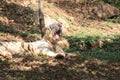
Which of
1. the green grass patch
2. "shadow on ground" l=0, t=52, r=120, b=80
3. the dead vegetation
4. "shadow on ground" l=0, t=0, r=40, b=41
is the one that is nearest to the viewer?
"shadow on ground" l=0, t=52, r=120, b=80

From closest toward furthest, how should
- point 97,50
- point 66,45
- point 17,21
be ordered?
point 97,50, point 66,45, point 17,21

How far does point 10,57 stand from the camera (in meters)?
11.1

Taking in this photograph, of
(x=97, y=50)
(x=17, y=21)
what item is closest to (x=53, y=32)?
(x=97, y=50)

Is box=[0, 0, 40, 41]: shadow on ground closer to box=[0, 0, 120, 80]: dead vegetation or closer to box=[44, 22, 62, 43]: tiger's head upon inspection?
box=[0, 0, 120, 80]: dead vegetation

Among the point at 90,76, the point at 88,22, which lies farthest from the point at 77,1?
the point at 90,76

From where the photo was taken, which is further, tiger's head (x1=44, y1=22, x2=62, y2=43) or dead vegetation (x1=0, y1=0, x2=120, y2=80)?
tiger's head (x1=44, y1=22, x2=62, y2=43)

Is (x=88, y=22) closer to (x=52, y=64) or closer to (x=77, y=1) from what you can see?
(x=77, y=1)

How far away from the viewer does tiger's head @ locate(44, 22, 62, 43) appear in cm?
1179

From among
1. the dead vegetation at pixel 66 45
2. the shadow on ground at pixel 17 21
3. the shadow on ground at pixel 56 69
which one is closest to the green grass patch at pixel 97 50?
the dead vegetation at pixel 66 45

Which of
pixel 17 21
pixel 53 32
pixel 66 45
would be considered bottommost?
pixel 66 45

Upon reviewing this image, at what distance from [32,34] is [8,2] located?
5.43 m

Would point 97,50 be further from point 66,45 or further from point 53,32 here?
point 53,32

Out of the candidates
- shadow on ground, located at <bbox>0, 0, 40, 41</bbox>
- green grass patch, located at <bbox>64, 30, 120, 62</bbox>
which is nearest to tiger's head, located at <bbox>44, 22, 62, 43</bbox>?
green grass patch, located at <bbox>64, 30, 120, 62</bbox>

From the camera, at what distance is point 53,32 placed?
464 inches
